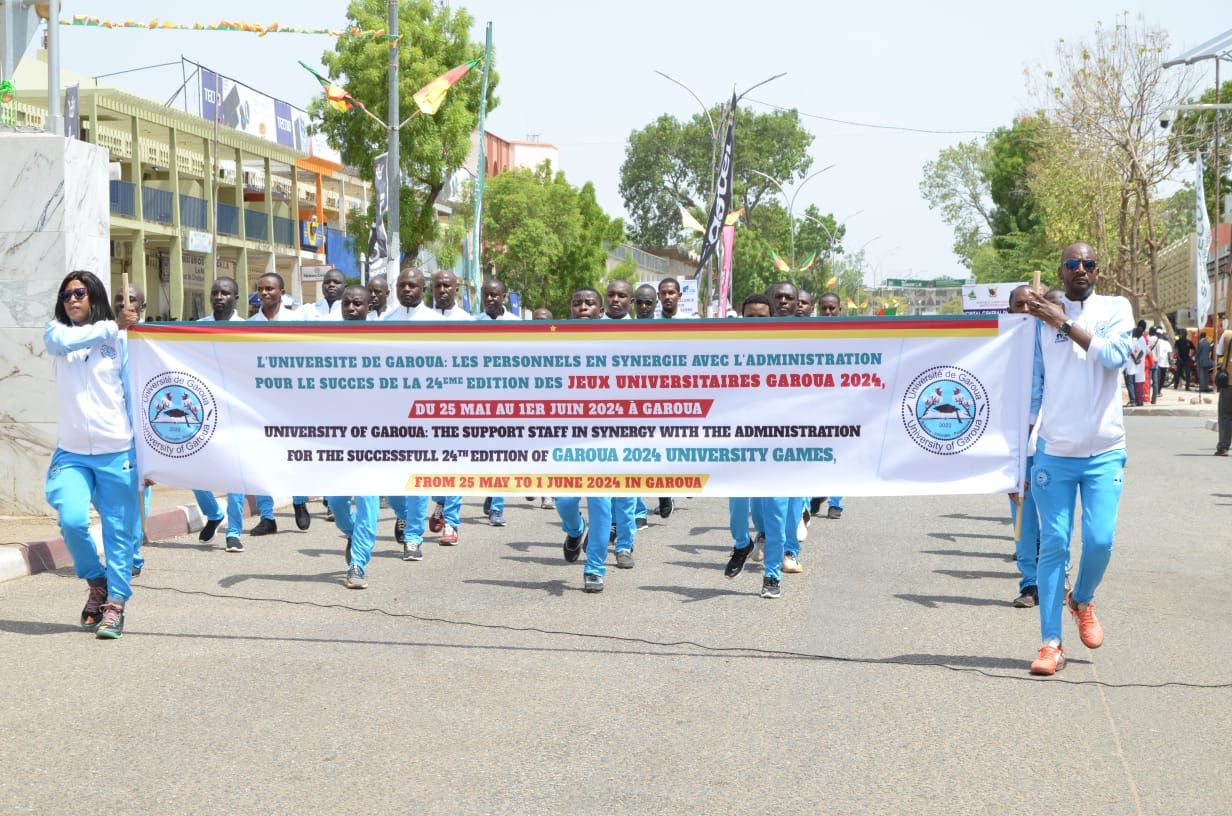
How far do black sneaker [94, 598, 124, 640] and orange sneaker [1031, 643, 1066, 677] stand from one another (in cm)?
445

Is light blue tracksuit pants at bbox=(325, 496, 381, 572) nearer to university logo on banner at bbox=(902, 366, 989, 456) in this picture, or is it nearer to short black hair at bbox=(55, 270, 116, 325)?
short black hair at bbox=(55, 270, 116, 325)

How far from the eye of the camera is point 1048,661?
6746 millimetres

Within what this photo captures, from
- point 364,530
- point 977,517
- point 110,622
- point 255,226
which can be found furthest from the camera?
point 255,226

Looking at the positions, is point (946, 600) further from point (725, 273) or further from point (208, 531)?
point (725, 273)

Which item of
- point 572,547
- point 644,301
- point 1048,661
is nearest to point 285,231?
point 644,301

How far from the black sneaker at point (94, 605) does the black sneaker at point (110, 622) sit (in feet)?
0.65

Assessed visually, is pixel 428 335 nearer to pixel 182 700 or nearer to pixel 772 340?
pixel 772 340

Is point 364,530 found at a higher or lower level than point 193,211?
lower

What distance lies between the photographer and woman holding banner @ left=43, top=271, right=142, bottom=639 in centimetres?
748

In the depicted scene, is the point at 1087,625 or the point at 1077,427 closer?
the point at 1077,427

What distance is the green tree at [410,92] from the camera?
36531mm

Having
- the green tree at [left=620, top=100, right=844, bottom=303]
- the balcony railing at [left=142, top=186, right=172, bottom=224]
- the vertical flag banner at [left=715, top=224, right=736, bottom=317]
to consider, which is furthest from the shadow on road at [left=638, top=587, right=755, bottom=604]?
the green tree at [left=620, top=100, right=844, bottom=303]

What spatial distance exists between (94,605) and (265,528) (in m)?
4.26

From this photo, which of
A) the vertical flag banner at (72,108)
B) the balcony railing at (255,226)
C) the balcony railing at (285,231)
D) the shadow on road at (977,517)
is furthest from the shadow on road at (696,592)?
the balcony railing at (285,231)
